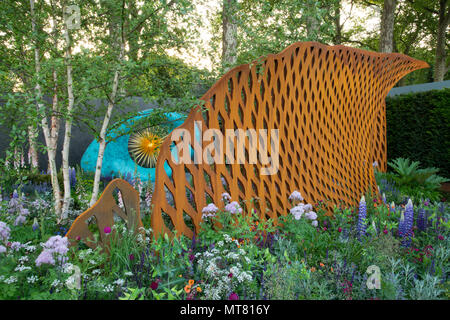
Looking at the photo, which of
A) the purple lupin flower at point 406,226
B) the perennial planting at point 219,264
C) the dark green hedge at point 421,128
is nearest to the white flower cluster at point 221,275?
the perennial planting at point 219,264

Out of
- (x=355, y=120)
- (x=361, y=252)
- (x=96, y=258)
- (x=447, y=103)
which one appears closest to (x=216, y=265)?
(x=96, y=258)

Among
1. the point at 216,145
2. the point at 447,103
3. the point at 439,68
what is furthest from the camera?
the point at 439,68

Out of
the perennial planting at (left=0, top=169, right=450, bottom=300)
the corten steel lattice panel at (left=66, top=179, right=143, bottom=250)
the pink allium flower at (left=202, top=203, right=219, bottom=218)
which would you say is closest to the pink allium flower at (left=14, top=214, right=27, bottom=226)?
the perennial planting at (left=0, top=169, right=450, bottom=300)

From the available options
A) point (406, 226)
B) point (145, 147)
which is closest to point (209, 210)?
point (406, 226)

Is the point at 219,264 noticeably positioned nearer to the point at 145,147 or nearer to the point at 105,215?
the point at 105,215

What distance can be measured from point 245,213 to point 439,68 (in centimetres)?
1930

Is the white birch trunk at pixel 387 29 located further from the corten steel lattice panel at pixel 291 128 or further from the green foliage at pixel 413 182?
the green foliage at pixel 413 182

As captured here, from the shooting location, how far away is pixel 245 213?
11.3 ft

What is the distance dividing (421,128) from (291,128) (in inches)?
251

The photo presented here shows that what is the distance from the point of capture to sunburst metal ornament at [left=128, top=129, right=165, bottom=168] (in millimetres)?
7941

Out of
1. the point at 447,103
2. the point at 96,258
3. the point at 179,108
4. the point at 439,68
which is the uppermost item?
the point at 439,68

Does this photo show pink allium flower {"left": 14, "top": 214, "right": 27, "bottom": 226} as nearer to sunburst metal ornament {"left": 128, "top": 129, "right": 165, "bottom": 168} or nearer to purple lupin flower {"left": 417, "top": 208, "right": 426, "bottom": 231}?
purple lupin flower {"left": 417, "top": 208, "right": 426, "bottom": 231}

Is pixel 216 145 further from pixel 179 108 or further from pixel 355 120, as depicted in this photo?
pixel 355 120

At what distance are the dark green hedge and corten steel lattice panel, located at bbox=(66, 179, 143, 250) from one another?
8.40m
